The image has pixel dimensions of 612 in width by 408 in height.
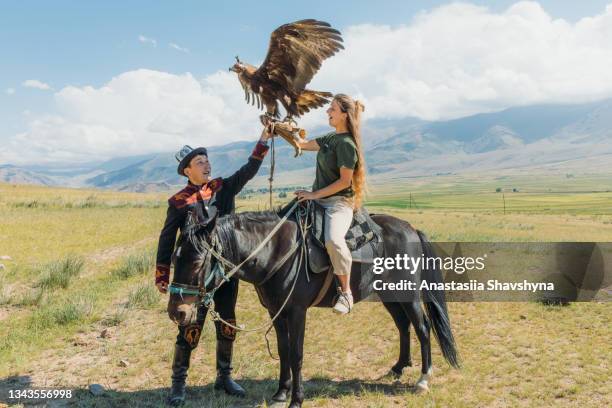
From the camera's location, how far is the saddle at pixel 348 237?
4.75m

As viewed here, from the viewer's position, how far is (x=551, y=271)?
10609 millimetres

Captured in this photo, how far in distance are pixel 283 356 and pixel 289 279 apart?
89 centimetres

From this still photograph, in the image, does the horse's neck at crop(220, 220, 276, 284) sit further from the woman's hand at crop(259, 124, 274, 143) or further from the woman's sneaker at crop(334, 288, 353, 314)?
the woman's hand at crop(259, 124, 274, 143)

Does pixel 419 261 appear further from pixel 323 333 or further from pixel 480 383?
pixel 323 333

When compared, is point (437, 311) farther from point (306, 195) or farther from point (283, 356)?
point (306, 195)

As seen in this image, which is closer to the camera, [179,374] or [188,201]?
[188,201]

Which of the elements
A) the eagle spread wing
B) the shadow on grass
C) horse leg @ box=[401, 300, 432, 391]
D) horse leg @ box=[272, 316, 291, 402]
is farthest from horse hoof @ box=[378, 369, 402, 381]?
the eagle spread wing

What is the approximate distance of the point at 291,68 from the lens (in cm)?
473

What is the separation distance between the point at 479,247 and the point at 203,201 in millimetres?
11970

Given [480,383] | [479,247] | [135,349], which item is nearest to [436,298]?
[480,383]

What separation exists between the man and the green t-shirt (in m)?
0.61

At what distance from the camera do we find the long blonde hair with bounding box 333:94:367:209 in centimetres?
457

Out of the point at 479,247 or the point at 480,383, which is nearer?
the point at 480,383

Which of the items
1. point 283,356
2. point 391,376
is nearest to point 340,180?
point 283,356
